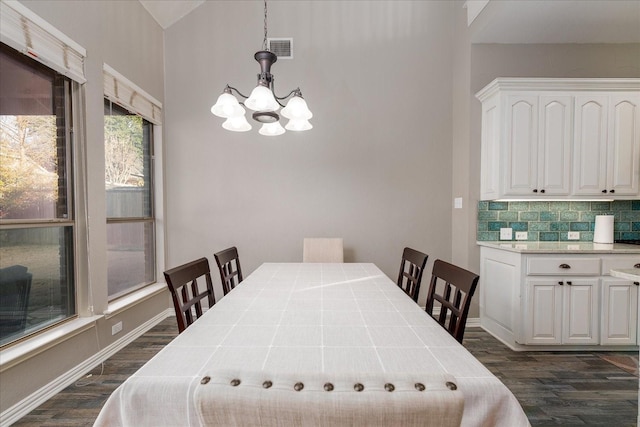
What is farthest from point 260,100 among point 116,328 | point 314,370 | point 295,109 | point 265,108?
point 116,328

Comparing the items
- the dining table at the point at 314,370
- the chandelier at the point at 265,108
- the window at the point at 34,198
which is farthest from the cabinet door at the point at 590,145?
the window at the point at 34,198

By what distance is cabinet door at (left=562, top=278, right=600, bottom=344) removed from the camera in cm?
253

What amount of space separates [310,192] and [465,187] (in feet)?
5.28

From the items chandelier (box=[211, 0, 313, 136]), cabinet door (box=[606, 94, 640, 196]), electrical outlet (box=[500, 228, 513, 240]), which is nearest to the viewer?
chandelier (box=[211, 0, 313, 136])

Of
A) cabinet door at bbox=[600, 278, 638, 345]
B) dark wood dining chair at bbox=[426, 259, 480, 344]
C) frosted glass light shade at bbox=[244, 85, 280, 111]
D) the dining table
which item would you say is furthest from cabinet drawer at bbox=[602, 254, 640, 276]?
frosted glass light shade at bbox=[244, 85, 280, 111]

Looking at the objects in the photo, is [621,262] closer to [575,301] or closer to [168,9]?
[575,301]

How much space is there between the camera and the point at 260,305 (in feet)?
4.93

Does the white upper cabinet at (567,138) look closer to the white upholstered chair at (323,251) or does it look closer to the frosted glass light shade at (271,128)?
the white upholstered chair at (323,251)

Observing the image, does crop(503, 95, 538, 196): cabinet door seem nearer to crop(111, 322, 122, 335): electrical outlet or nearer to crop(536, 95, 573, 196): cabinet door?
crop(536, 95, 573, 196): cabinet door

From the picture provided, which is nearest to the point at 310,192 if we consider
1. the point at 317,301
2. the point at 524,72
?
the point at 317,301

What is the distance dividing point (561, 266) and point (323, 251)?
1.98 m

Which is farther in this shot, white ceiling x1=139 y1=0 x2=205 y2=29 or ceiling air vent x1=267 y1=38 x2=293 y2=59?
ceiling air vent x1=267 y1=38 x2=293 y2=59

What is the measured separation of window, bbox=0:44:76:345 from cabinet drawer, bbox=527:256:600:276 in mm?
3569

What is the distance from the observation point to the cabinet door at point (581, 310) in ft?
8.29
